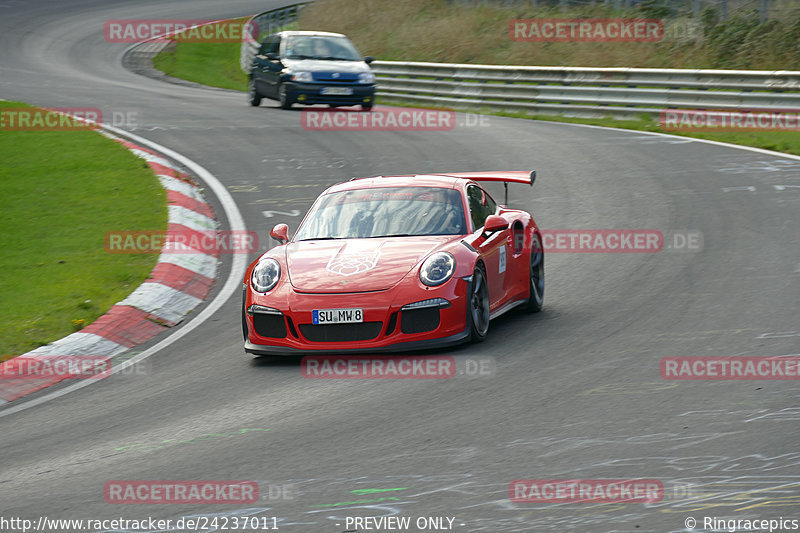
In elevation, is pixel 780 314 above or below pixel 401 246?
below

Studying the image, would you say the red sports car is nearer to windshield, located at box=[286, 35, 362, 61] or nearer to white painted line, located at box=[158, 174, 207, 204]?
white painted line, located at box=[158, 174, 207, 204]

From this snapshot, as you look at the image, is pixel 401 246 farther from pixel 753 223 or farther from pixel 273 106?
pixel 273 106

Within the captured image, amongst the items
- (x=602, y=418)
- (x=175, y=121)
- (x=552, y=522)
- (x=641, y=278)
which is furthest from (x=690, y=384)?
(x=175, y=121)

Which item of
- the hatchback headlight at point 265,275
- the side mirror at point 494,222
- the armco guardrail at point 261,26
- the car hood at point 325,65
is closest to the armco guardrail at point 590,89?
the car hood at point 325,65

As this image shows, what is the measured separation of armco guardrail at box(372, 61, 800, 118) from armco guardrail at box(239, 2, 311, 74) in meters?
10.1

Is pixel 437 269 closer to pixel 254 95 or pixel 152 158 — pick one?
pixel 152 158

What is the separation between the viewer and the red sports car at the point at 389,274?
800 centimetres

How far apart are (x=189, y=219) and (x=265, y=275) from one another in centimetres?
503

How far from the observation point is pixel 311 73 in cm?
2336

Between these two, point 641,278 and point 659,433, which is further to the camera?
point 641,278

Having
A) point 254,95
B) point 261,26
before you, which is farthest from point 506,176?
point 261,26

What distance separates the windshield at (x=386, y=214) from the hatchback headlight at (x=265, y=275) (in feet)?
2.10

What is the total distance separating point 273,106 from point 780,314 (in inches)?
726

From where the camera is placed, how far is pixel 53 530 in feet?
16.5
